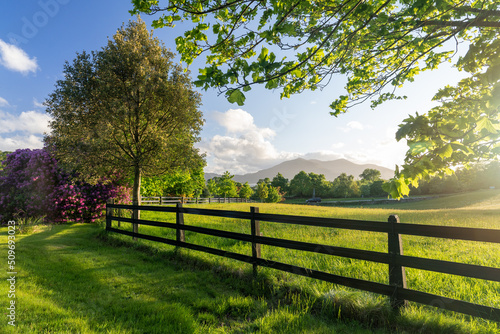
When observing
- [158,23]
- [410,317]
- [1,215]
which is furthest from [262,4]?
[1,215]

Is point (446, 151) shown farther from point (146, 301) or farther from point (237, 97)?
point (146, 301)

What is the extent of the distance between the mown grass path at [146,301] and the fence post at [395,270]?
0.68 metres

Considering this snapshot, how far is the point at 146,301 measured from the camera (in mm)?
3975

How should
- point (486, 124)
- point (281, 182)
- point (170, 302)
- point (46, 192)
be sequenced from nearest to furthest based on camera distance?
1. point (486, 124)
2. point (170, 302)
3. point (46, 192)
4. point (281, 182)

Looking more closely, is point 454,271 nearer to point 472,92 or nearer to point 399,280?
point 399,280

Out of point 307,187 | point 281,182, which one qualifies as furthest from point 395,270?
point 281,182

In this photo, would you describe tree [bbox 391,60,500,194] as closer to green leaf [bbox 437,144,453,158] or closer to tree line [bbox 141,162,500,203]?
green leaf [bbox 437,144,453,158]

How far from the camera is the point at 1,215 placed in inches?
526

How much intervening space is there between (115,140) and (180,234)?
18.1 ft

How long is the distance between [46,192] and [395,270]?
17315 millimetres

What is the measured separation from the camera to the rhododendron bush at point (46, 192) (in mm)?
13445

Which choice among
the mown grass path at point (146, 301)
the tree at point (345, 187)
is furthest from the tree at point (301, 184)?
the mown grass path at point (146, 301)

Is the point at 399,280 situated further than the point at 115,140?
No

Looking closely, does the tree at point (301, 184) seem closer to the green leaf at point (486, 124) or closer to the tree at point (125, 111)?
the tree at point (125, 111)
